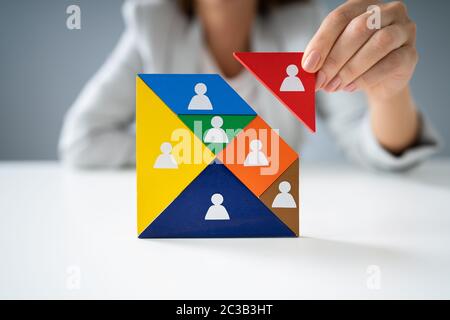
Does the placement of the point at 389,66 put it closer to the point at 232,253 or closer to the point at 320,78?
the point at 320,78

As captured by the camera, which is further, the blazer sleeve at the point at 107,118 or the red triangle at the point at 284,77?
the blazer sleeve at the point at 107,118

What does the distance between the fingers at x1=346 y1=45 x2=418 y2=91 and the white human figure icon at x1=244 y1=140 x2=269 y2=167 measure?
0.17 metres

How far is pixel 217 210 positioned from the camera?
55cm

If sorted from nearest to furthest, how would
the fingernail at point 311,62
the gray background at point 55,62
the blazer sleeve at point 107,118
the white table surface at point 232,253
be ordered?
the white table surface at point 232,253
the fingernail at point 311,62
the blazer sleeve at point 107,118
the gray background at point 55,62

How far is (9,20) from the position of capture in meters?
1.62

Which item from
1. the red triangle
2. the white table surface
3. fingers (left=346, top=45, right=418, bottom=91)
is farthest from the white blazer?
the red triangle

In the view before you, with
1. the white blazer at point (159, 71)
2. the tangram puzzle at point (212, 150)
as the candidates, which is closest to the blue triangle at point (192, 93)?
the tangram puzzle at point (212, 150)

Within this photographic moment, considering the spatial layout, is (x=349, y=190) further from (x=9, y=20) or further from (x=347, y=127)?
(x=9, y=20)

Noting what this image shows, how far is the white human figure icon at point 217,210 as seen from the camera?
1.79ft

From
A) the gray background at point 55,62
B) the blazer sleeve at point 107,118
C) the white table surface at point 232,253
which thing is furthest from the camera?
the gray background at point 55,62

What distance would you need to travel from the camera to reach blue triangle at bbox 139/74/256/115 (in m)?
0.54

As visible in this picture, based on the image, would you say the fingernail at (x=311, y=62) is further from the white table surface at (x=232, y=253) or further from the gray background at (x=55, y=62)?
the gray background at (x=55, y=62)

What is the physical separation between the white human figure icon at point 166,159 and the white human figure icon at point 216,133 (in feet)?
0.14

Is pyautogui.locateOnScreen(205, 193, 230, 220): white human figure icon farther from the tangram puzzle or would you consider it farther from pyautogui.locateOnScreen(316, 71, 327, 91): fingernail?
pyautogui.locateOnScreen(316, 71, 327, 91): fingernail
